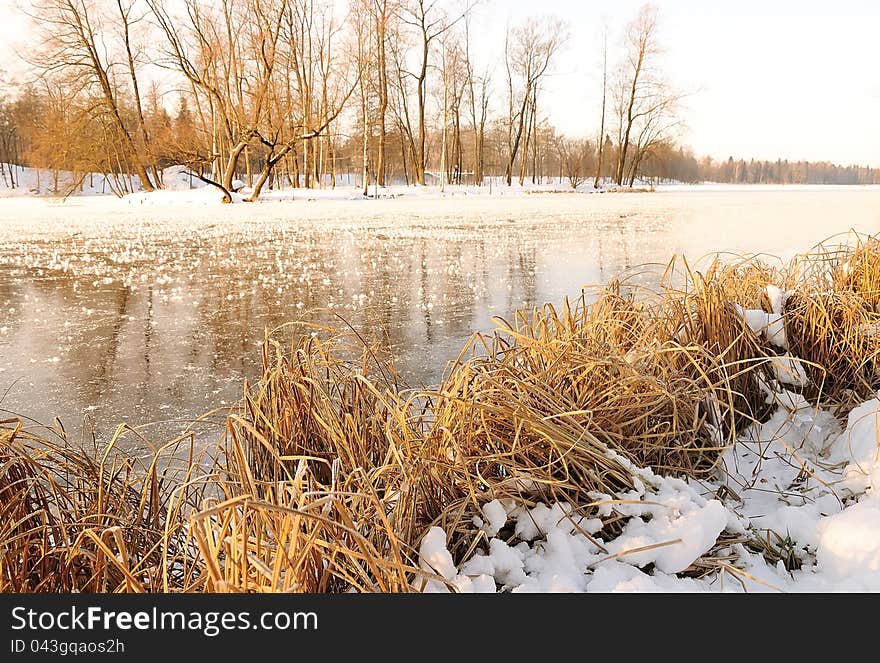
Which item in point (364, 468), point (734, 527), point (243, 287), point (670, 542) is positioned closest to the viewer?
point (670, 542)

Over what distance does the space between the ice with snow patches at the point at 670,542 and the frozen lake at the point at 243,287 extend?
173 cm

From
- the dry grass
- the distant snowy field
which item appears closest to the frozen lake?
the dry grass

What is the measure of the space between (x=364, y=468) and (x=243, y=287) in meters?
5.00

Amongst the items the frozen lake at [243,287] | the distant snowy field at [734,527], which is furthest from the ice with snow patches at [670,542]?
the frozen lake at [243,287]

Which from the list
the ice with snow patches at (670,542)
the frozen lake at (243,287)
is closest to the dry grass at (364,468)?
the ice with snow patches at (670,542)

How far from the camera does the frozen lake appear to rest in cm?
358

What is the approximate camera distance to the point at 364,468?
1.96 meters

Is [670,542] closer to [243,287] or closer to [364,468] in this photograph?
[364,468]

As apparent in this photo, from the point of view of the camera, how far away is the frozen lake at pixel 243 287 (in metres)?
3.58

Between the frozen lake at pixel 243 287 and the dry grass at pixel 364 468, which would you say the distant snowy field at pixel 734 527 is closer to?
the dry grass at pixel 364 468

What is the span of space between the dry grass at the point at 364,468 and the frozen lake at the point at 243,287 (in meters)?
0.96

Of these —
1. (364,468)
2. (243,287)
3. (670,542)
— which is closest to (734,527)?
(670,542)

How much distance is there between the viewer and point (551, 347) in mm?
2420

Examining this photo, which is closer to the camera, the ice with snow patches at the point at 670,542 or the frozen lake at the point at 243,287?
the ice with snow patches at the point at 670,542
